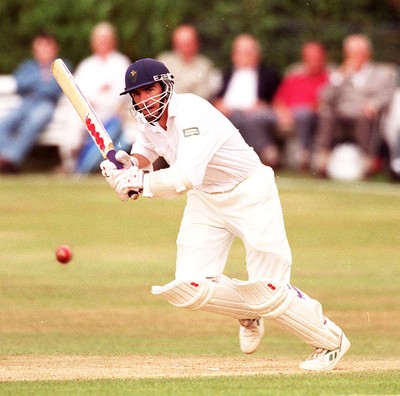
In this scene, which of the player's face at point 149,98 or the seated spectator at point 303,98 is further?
the seated spectator at point 303,98

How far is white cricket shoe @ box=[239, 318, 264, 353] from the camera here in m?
7.45

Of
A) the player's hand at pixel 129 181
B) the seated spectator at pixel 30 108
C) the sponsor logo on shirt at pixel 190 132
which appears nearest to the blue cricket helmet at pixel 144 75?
the sponsor logo on shirt at pixel 190 132

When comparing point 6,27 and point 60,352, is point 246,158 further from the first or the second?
point 6,27

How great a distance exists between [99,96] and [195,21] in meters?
2.19

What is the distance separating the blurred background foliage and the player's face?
10.5 meters

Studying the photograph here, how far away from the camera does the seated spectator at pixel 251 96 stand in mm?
15875

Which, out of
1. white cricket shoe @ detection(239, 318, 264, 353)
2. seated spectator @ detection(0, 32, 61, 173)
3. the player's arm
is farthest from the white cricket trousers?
seated spectator @ detection(0, 32, 61, 173)

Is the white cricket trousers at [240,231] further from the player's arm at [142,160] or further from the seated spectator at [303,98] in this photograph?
the seated spectator at [303,98]

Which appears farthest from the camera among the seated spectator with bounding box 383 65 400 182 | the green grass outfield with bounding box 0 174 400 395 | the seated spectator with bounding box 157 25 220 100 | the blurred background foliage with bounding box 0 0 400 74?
the blurred background foliage with bounding box 0 0 400 74

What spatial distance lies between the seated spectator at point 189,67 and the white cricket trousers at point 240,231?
29.2 ft

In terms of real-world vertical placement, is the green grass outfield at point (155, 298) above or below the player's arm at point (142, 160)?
below

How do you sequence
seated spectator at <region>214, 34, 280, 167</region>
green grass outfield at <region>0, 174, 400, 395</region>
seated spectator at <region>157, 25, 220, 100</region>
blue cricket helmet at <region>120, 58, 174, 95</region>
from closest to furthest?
1. green grass outfield at <region>0, 174, 400, 395</region>
2. blue cricket helmet at <region>120, 58, 174, 95</region>
3. seated spectator at <region>214, 34, 280, 167</region>
4. seated spectator at <region>157, 25, 220, 100</region>

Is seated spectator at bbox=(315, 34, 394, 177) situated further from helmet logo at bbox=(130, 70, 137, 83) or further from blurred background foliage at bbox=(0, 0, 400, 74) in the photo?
helmet logo at bbox=(130, 70, 137, 83)

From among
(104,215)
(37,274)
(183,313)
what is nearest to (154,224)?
(104,215)
